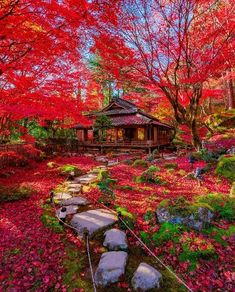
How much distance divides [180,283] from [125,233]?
4.62 feet

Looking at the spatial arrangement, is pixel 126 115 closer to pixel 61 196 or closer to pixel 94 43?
pixel 94 43

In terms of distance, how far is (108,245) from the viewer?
3.83 m

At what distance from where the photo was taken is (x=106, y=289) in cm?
297

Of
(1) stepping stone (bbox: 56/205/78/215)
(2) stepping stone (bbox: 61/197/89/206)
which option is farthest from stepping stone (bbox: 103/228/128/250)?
(2) stepping stone (bbox: 61/197/89/206)

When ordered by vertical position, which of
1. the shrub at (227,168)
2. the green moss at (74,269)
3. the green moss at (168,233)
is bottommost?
the green moss at (74,269)

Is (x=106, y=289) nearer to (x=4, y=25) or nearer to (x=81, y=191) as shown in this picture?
(x=81, y=191)

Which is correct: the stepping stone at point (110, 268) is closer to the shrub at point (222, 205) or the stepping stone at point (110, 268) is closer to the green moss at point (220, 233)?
the green moss at point (220, 233)

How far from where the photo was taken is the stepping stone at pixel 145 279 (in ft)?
9.61

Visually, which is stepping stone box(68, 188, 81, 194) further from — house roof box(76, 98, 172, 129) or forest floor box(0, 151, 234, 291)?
house roof box(76, 98, 172, 129)

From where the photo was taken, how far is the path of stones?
9.94 ft

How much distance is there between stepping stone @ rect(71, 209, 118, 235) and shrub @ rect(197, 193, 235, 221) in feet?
7.92

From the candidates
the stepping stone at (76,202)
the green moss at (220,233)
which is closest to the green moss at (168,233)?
the green moss at (220,233)

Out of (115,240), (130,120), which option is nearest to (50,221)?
(115,240)

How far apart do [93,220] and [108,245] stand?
36.2 inches
